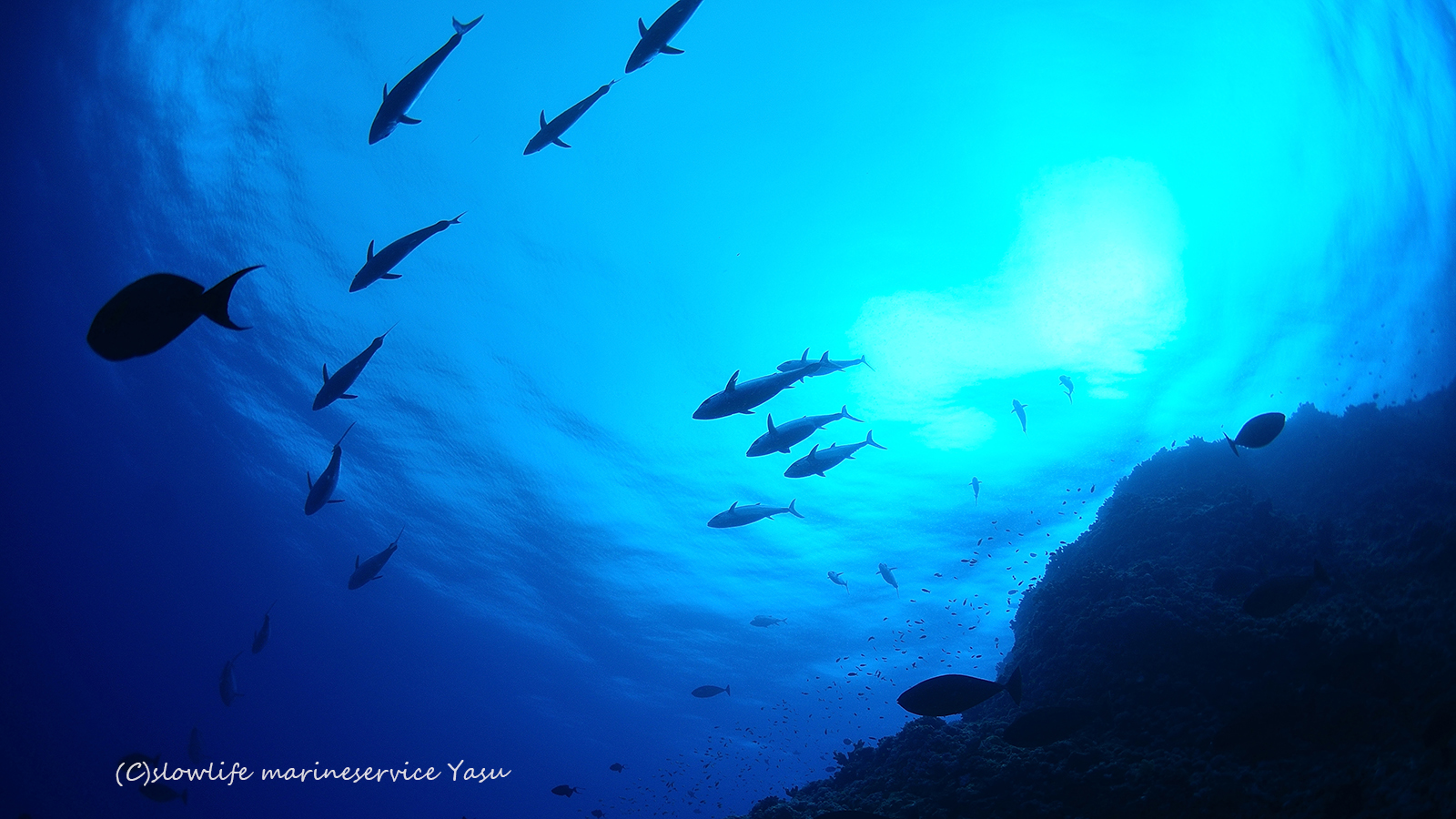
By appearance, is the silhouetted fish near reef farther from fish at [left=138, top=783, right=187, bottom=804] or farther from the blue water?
fish at [left=138, top=783, right=187, bottom=804]

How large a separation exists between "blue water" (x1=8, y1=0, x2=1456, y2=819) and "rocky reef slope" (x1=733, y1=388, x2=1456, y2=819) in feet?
22.3

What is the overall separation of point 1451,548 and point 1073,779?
6.44m

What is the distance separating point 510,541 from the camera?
2320 centimetres

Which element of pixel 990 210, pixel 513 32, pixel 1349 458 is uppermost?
pixel 513 32

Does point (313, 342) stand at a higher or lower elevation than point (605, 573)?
higher

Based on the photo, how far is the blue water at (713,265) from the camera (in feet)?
33.9

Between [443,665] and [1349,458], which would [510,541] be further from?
[1349,458]

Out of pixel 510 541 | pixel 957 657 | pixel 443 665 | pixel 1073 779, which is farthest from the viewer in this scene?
pixel 443 665

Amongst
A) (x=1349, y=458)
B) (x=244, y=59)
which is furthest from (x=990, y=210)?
(x=244, y=59)

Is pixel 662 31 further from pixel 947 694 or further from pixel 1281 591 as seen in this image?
pixel 1281 591

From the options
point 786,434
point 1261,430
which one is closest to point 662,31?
point 786,434

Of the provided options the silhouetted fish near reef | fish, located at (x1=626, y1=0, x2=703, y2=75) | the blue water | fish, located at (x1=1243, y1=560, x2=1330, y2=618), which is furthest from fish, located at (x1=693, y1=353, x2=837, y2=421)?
the blue water

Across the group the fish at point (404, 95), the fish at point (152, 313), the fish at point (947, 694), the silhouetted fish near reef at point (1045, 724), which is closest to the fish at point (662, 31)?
the fish at point (404, 95)

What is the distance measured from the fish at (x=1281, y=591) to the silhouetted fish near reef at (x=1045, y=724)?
6.90ft
